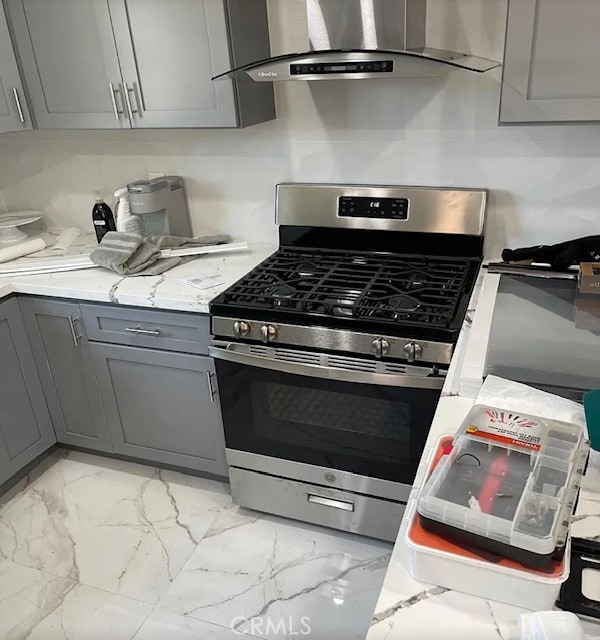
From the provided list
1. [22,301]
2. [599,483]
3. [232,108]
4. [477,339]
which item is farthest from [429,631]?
[22,301]

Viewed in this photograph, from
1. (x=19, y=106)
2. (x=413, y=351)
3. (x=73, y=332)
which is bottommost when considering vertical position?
(x=73, y=332)

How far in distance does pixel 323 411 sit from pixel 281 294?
0.39m

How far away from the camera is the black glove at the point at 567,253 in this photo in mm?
1815

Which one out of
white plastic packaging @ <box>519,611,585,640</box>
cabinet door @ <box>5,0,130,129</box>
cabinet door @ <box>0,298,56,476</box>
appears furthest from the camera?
cabinet door @ <box>0,298,56,476</box>

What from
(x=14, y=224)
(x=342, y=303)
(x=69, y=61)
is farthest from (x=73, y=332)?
(x=342, y=303)

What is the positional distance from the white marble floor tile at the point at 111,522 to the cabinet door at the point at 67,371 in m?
0.16

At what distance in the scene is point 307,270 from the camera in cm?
201

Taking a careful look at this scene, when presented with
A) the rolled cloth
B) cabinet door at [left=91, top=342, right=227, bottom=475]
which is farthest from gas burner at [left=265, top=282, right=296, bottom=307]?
the rolled cloth

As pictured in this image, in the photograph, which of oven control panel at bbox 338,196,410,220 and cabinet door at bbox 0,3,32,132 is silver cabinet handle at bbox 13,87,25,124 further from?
oven control panel at bbox 338,196,410,220

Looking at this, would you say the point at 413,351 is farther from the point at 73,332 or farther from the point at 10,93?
the point at 10,93

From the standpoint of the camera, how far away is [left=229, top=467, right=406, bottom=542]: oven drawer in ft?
6.28

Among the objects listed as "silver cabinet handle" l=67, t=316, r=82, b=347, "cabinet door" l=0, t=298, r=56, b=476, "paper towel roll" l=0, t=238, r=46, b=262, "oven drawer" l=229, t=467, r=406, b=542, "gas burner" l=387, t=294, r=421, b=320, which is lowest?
"oven drawer" l=229, t=467, r=406, b=542

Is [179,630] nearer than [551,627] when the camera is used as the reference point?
No

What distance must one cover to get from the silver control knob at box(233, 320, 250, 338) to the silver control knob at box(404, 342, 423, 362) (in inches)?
19.5
